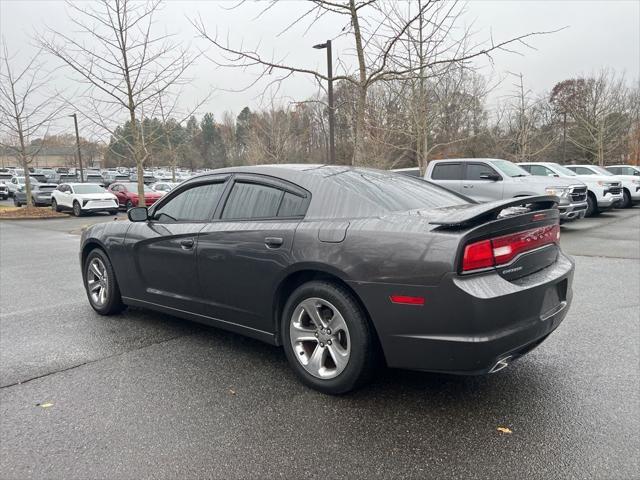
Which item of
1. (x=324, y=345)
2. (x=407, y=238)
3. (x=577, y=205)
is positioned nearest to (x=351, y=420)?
(x=324, y=345)

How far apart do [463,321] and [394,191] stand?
1194 mm

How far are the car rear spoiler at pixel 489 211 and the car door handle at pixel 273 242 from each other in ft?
3.36

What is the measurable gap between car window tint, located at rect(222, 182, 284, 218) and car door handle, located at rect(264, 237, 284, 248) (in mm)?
237

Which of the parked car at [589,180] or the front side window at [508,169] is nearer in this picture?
the front side window at [508,169]

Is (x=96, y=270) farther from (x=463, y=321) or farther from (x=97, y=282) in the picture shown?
(x=463, y=321)

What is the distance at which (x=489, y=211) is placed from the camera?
2.62 meters

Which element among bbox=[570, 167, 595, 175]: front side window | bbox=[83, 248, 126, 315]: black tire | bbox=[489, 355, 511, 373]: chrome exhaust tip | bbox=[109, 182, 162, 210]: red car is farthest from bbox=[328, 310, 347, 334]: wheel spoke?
bbox=[109, 182, 162, 210]: red car

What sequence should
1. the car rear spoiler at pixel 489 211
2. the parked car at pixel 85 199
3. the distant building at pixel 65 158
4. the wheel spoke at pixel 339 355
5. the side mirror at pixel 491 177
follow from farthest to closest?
the distant building at pixel 65 158, the parked car at pixel 85 199, the side mirror at pixel 491 177, the wheel spoke at pixel 339 355, the car rear spoiler at pixel 489 211

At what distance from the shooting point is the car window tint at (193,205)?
153 inches

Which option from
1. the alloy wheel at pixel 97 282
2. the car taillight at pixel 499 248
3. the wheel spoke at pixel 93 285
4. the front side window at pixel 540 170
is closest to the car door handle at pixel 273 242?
the car taillight at pixel 499 248

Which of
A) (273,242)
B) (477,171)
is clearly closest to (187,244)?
(273,242)

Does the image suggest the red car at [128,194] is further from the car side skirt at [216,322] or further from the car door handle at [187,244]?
the car door handle at [187,244]

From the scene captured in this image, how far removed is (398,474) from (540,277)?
145cm

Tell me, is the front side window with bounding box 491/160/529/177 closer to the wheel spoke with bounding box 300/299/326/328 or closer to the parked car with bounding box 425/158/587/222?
the parked car with bounding box 425/158/587/222
